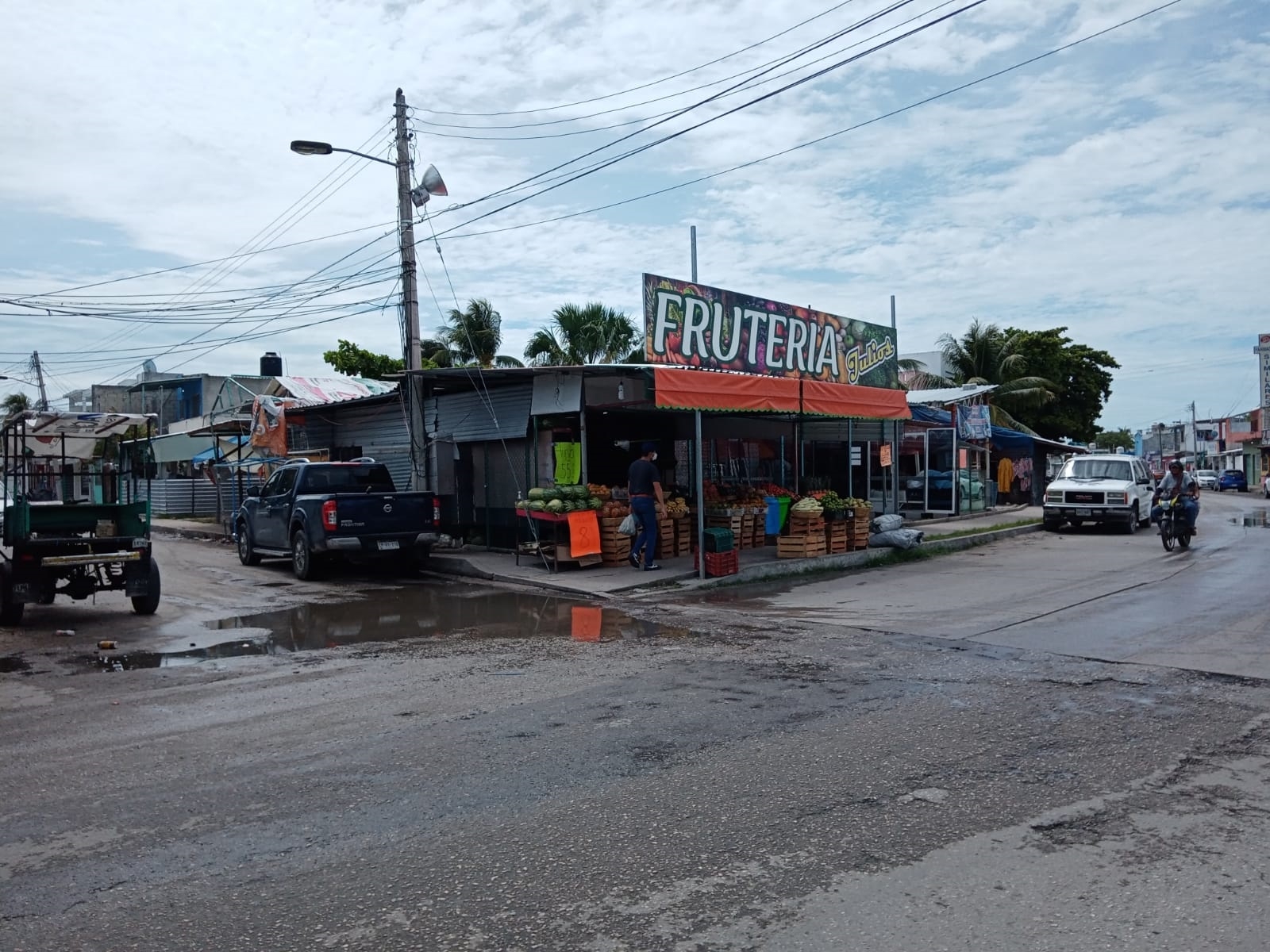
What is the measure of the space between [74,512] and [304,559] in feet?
13.7

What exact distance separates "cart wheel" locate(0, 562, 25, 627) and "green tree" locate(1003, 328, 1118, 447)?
45.8 metres

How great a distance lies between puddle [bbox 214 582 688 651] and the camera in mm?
10594

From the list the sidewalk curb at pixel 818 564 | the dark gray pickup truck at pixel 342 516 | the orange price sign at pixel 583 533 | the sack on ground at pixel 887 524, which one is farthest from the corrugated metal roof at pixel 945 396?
the dark gray pickup truck at pixel 342 516

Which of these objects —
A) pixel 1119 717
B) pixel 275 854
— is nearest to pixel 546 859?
pixel 275 854

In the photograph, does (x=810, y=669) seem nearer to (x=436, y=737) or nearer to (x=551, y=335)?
(x=436, y=737)

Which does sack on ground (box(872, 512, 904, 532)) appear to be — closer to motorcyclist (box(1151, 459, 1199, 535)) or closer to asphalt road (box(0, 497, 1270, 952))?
motorcyclist (box(1151, 459, 1199, 535))

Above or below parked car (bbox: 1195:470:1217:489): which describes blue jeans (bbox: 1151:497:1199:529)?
above

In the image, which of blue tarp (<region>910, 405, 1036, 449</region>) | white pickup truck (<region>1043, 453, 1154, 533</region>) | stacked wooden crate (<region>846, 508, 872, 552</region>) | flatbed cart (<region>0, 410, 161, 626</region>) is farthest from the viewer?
blue tarp (<region>910, 405, 1036, 449</region>)

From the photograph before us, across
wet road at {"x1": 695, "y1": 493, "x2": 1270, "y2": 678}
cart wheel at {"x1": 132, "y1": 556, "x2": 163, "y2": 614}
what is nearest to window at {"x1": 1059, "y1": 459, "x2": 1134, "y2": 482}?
wet road at {"x1": 695, "y1": 493, "x2": 1270, "y2": 678}

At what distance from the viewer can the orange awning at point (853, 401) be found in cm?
1714

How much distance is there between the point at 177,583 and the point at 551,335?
18250mm

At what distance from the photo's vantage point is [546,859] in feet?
14.4

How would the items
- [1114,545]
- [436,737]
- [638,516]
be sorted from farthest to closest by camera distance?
[1114,545] → [638,516] → [436,737]

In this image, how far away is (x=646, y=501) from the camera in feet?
49.8
